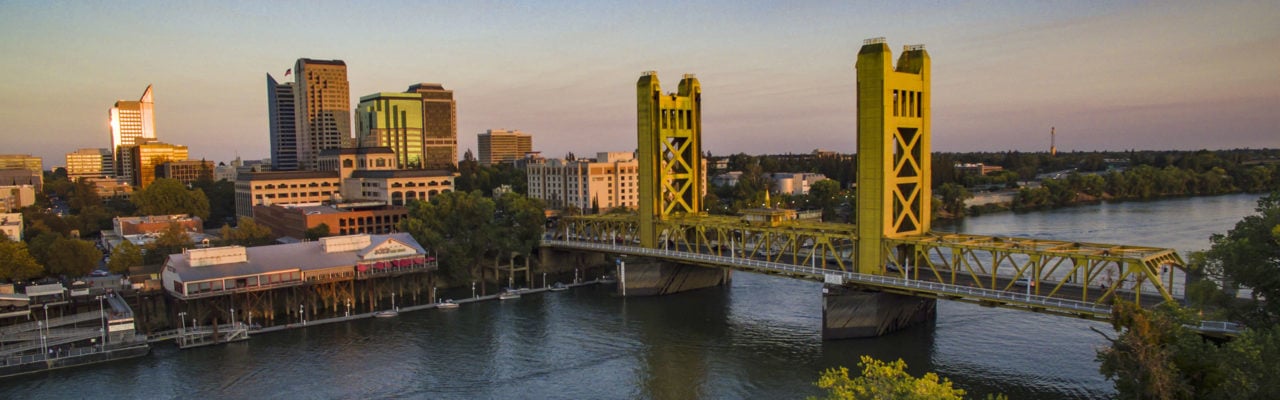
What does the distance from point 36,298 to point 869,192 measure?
48.2 metres

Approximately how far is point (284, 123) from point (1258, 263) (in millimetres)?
195582

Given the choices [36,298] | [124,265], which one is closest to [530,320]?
[36,298]

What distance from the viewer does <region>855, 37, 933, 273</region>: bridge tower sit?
40781 mm

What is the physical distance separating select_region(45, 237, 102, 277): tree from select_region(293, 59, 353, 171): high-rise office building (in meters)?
124

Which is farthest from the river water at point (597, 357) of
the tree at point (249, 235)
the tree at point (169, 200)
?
the tree at point (169, 200)

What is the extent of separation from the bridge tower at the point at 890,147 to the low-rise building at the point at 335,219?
168 feet

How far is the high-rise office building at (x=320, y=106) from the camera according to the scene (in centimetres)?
18112

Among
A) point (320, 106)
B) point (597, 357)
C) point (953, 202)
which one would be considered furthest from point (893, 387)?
point (320, 106)

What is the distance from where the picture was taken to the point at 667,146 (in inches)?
2399

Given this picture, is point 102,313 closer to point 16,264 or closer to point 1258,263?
point 16,264

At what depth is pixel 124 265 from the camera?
60125 mm

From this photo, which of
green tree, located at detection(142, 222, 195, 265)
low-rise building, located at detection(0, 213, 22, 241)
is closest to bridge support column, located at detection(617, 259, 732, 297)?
green tree, located at detection(142, 222, 195, 265)

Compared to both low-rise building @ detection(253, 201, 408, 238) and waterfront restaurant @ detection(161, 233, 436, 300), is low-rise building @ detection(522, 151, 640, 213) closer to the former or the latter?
low-rise building @ detection(253, 201, 408, 238)

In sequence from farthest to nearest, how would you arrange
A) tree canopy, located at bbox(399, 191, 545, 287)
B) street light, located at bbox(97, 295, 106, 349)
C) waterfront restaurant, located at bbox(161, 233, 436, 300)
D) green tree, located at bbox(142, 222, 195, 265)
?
1. tree canopy, located at bbox(399, 191, 545, 287)
2. green tree, located at bbox(142, 222, 195, 265)
3. waterfront restaurant, located at bbox(161, 233, 436, 300)
4. street light, located at bbox(97, 295, 106, 349)
